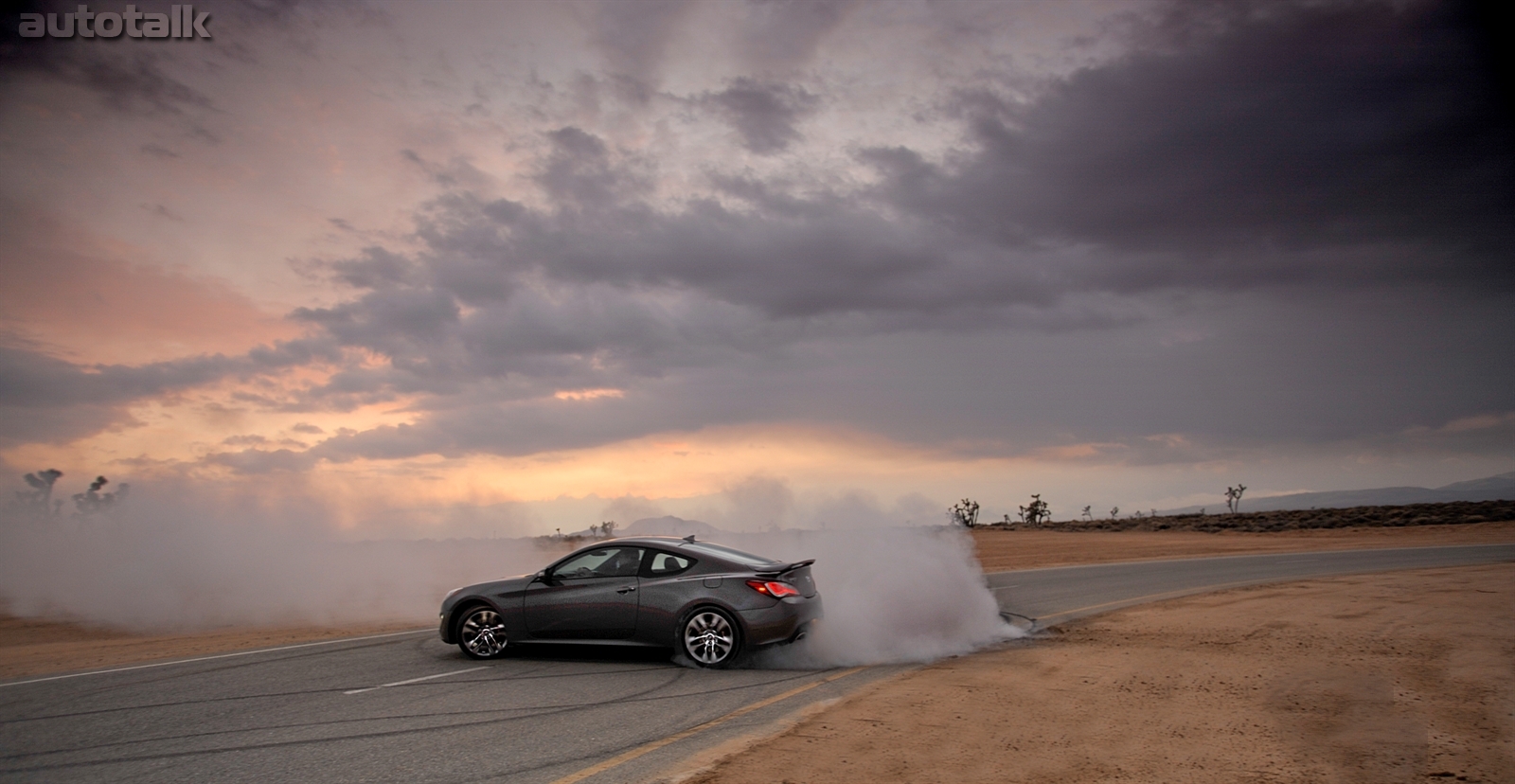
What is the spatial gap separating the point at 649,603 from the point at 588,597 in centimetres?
76

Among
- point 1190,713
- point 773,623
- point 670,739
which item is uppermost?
point 773,623

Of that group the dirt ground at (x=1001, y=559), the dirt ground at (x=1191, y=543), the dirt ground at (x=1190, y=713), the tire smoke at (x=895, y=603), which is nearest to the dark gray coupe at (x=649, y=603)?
the tire smoke at (x=895, y=603)

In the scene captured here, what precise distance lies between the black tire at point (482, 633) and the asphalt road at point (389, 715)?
250mm

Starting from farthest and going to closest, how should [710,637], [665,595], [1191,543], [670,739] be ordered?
[1191,543] → [665,595] → [710,637] → [670,739]

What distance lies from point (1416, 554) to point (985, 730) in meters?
26.9

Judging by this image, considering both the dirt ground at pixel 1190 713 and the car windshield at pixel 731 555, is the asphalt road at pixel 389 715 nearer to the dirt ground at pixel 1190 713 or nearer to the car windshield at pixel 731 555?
the dirt ground at pixel 1190 713

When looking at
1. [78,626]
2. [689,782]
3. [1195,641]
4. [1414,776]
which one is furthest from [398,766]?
[78,626]

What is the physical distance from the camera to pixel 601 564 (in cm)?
1045

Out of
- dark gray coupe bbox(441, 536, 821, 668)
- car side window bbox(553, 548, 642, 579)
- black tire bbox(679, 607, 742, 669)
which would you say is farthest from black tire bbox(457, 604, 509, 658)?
black tire bbox(679, 607, 742, 669)

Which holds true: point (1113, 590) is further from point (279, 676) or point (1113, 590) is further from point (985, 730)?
point (279, 676)

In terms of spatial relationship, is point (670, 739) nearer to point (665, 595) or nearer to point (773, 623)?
point (773, 623)

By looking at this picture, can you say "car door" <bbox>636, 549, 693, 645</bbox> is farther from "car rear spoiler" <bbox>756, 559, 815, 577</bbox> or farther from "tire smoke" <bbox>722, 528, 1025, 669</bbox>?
"tire smoke" <bbox>722, 528, 1025, 669</bbox>

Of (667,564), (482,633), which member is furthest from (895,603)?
(482,633)

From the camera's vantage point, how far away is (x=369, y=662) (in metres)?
10.8
